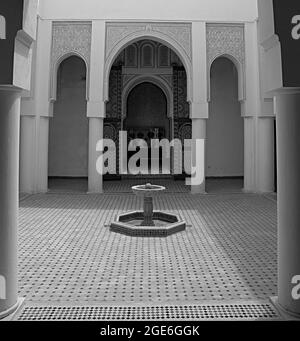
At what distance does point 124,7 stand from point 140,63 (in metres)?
2.54

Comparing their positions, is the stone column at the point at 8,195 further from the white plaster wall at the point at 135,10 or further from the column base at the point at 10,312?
the white plaster wall at the point at 135,10

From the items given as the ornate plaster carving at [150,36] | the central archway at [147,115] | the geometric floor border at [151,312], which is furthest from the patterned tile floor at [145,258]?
the central archway at [147,115]

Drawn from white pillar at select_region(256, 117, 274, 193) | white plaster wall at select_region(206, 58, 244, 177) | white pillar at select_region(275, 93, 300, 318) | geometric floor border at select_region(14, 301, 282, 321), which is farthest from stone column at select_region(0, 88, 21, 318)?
white plaster wall at select_region(206, 58, 244, 177)

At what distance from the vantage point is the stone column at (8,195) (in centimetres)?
254

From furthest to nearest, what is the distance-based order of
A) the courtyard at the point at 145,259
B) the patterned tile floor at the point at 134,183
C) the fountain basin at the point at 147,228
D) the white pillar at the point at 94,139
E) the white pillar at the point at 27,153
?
the patterned tile floor at the point at 134,183
the white pillar at the point at 94,139
the white pillar at the point at 27,153
the fountain basin at the point at 147,228
the courtyard at the point at 145,259

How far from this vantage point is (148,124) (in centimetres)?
1259

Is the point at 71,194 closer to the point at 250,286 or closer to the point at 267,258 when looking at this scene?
the point at 267,258

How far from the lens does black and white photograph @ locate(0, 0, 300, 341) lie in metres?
2.55

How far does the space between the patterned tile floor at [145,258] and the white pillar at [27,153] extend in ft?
5.05

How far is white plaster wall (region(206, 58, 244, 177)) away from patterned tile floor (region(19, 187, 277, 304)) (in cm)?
420

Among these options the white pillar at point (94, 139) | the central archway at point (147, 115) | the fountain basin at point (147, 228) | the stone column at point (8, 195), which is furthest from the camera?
the central archway at point (147, 115)

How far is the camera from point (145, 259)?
4020 mm
